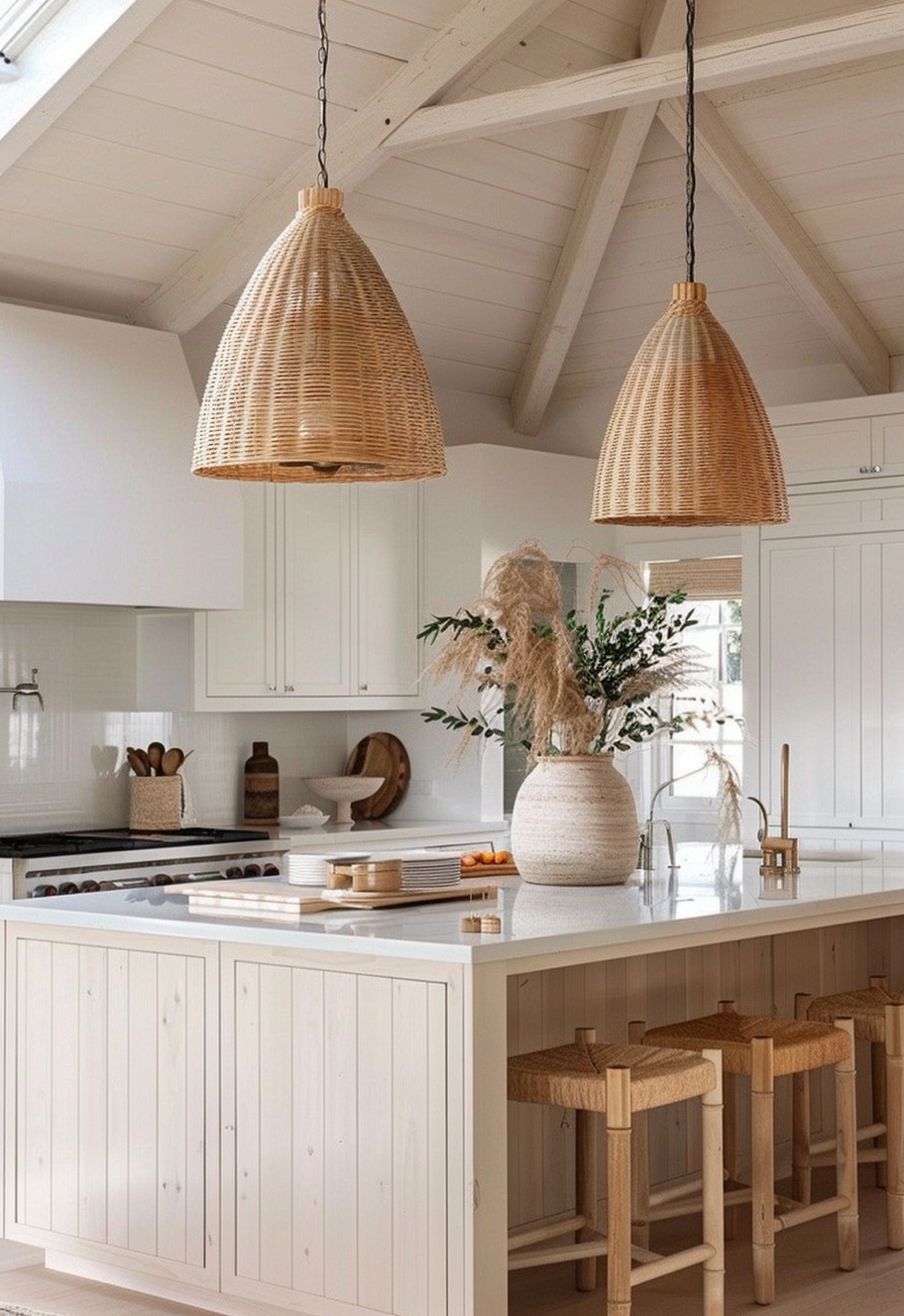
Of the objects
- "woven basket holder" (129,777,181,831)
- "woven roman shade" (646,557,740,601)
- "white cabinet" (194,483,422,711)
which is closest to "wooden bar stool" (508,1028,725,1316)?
"woven basket holder" (129,777,181,831)

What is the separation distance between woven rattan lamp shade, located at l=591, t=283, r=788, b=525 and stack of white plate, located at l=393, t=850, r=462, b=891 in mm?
901

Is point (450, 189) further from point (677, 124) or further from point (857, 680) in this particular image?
point (857, 680)

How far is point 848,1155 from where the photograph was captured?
13.5 ft

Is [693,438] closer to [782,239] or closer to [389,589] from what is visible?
[782,239]

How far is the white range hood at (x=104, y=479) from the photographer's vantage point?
5527 millimetres

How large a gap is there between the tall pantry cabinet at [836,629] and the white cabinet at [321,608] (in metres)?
1.36

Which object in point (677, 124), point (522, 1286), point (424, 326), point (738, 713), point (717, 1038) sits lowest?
point (522, 1286)

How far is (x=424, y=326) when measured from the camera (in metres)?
7.18

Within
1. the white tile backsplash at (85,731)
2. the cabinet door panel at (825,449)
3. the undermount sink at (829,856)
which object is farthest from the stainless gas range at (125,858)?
the cabinet door panel at (825,449)

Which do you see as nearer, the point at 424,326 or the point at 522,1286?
the point at 522,1286

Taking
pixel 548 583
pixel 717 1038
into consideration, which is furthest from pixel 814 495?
pixel 717 1038

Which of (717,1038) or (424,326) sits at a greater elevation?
(424,326)

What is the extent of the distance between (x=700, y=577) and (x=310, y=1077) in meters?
4.40

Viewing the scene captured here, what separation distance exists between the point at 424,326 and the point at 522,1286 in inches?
164
